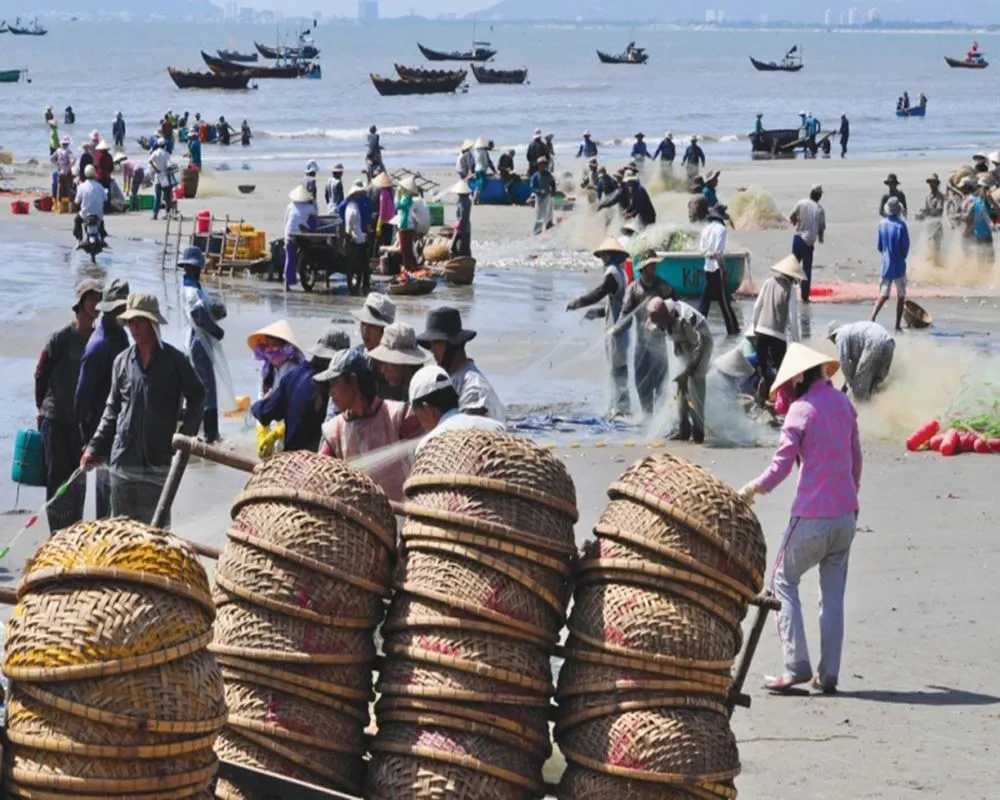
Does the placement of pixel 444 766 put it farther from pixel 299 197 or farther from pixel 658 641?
pixel 299 197

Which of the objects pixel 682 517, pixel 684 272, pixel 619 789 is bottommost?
pixel 684 272

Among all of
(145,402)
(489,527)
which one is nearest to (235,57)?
(145,402)

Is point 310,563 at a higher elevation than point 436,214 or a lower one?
higher

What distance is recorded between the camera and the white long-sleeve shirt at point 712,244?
1989cm

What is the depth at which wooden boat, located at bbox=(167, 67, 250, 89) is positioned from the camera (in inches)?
4094

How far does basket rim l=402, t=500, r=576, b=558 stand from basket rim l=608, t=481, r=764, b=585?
0.83ft

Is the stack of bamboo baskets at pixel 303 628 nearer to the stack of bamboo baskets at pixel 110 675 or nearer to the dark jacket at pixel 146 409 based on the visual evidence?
the stack of bamboo baskets at pixel 110 675

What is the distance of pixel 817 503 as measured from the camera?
25.4 ft

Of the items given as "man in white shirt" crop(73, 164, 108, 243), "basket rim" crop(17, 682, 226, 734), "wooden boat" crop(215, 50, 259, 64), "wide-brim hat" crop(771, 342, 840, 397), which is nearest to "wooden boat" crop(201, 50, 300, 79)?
"wooden boat" crop(215, 50, 259, 64)

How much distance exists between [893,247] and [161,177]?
17.3 metres

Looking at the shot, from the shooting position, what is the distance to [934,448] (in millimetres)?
13281

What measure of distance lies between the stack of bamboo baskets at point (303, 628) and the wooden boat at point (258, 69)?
103 meters

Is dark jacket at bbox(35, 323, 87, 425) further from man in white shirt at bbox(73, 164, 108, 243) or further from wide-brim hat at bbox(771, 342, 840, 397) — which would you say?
man in white shirt at bbox(73, 164, 108, 243)

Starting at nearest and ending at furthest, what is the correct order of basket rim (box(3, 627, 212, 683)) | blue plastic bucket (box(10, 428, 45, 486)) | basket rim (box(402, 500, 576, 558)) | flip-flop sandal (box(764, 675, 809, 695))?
basket rim (box(3, 627, 212, 683)) < basket rim (box(402, 500, 576, 558)) < flip-flop sandal (box(764, 675, 809, 695)) < blue plastic bucket (box(10, 428, 45, 486))
